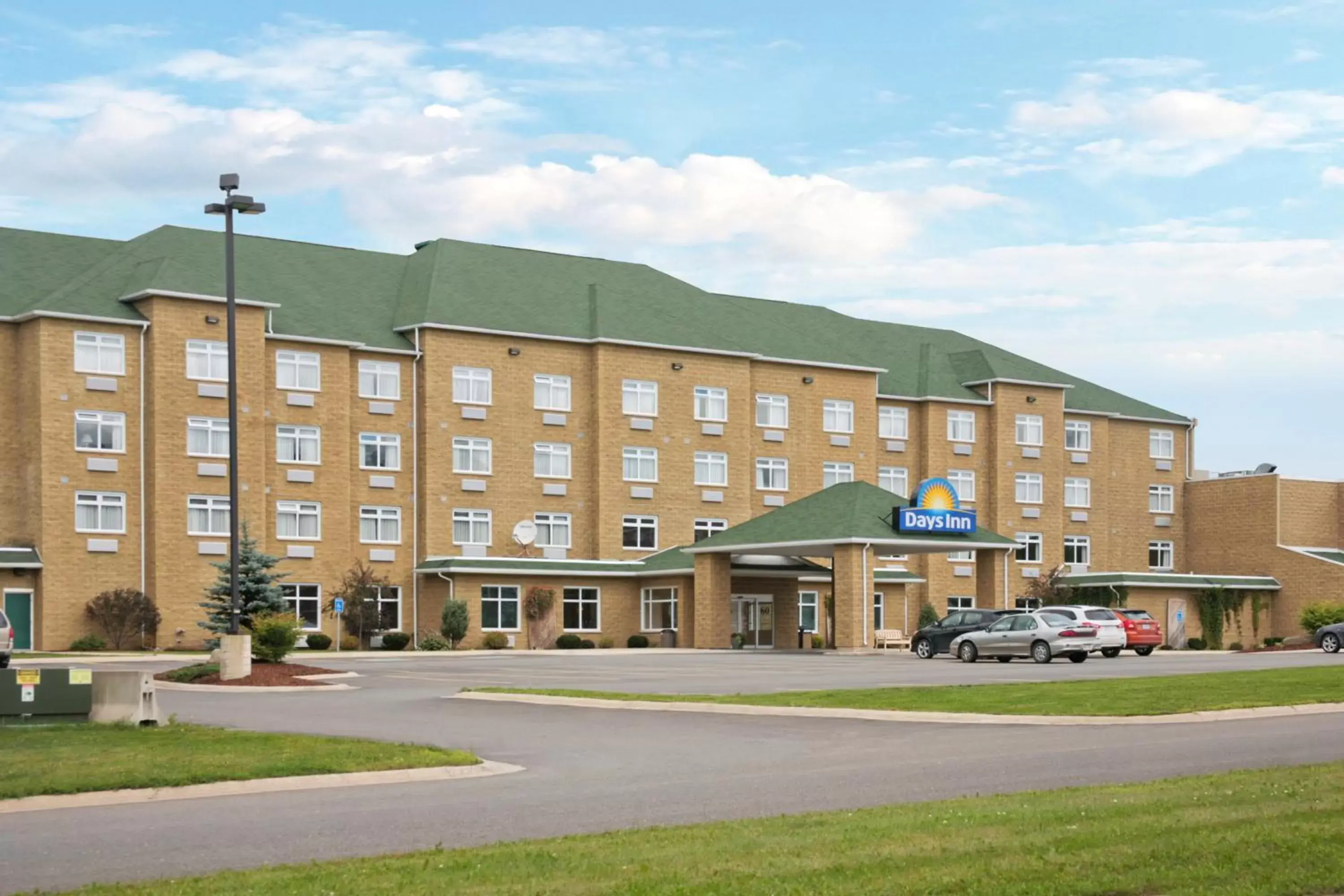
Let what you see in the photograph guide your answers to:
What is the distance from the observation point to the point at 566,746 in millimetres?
21422

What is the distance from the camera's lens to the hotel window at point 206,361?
58.9 meters

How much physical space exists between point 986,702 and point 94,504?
39550mm

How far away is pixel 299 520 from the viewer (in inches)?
2434

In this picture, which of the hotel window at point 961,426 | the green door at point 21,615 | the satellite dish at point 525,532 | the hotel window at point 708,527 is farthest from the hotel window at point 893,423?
the green door at point 21,615

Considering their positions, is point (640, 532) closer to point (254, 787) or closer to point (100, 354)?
point (100, 354)

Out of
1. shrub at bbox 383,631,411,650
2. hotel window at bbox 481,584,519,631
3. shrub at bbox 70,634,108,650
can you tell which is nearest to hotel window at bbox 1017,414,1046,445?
hotel window at bbox 481,584,519,631

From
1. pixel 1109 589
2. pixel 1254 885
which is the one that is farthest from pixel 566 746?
pixel 1109 589

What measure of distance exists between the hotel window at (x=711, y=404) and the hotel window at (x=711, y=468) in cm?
140

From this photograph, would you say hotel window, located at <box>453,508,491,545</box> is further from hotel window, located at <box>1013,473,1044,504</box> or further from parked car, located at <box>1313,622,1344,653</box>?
parked car, located at <box>1313,622,1344,653</box>

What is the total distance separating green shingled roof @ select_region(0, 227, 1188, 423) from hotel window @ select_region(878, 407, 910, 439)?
2.81 feet

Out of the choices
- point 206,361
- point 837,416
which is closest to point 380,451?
point 206,361

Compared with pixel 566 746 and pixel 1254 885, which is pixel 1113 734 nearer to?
pixel 566 746

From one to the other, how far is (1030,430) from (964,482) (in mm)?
4523

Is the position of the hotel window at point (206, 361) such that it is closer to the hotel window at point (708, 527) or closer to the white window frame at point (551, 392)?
the white window frame at point (551, 392)
